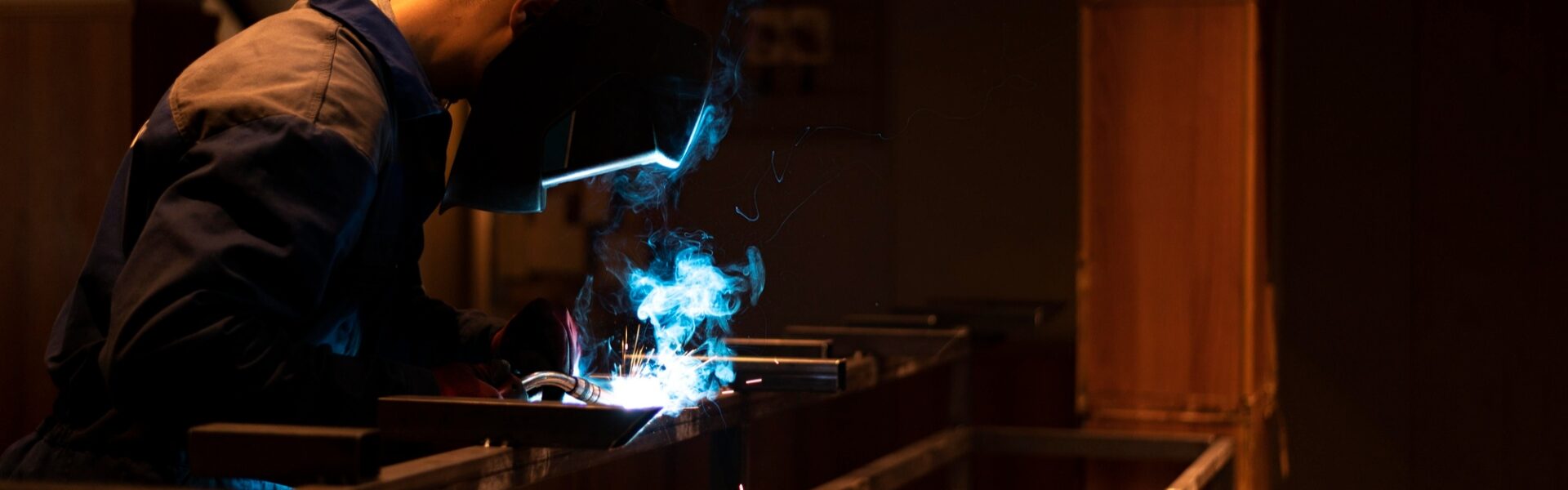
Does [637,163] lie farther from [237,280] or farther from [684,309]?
[237,280]

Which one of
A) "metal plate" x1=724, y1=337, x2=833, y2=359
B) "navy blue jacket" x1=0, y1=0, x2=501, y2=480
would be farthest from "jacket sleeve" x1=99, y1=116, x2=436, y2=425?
"metal plate" x1=724, y1=337, x2=833, y2=359

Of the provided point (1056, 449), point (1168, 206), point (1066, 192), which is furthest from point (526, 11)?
point (1066, 192)

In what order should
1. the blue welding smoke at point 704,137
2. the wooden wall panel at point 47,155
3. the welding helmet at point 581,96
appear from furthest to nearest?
1. the wooden wall panel at point 47,155
2. the blue welding smoke at point 704,137
3. the welding helmet at point 581,96

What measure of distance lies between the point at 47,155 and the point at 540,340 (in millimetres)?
2696

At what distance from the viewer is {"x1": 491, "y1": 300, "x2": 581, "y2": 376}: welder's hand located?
166cm

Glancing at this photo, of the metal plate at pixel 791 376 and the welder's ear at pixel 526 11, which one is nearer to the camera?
the welder's ear at pixel 526 11

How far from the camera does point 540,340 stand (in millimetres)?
1681

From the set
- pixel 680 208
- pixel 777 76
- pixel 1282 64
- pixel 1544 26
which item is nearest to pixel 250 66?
pixel 680 208

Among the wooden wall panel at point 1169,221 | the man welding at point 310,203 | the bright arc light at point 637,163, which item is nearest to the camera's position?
the man welding at point 310,203

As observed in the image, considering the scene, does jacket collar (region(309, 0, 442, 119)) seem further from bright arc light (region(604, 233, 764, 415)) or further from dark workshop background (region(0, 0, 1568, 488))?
dark workshop background (region(0, 0, 1568, 488))

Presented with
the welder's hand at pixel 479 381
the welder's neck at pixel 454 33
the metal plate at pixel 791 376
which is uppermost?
the welder's neck at pixel 454 33

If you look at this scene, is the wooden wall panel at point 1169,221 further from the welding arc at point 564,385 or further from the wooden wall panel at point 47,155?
the wooden wall panel at point 47,155

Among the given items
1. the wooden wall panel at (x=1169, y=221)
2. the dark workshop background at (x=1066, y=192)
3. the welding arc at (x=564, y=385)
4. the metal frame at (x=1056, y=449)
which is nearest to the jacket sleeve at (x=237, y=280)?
the welding arc at (x=564, y=385)

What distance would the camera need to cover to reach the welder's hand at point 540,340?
1.66 meters
